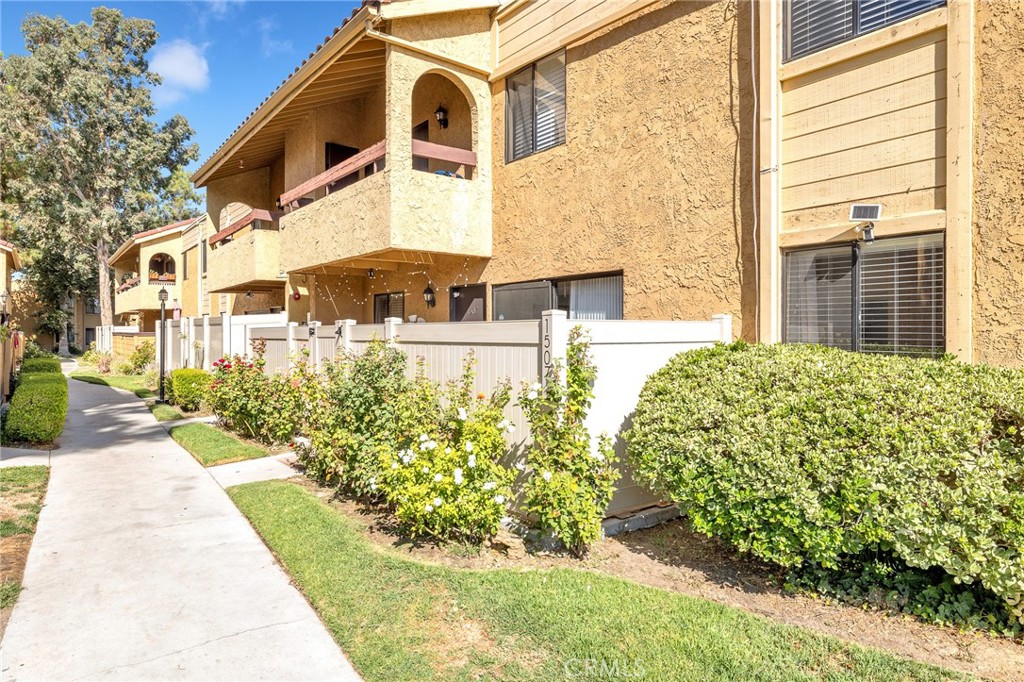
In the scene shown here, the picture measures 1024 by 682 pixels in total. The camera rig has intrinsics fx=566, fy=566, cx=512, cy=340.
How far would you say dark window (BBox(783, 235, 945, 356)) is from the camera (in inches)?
218

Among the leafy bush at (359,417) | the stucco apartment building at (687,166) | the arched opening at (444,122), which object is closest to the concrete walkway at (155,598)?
the leafy bush at (359,417)

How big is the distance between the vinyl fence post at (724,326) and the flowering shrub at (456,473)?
2.73 m

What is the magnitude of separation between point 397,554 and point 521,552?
111 centimetres

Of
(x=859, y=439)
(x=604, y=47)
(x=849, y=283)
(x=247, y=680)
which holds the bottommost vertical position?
(x=247, y=680)

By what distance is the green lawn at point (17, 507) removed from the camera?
452 cm

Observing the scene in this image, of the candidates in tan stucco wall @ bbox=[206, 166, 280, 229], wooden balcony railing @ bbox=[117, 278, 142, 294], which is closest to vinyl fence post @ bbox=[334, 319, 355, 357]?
tan stucco wall @ bbox=[206, 166, 280, 229]

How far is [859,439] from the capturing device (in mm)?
4070

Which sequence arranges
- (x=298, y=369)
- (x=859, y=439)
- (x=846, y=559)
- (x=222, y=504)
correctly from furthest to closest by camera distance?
(x=298, y=369) → (x=222, y=504) → (x=846, y=559) → (x=859, y=439)

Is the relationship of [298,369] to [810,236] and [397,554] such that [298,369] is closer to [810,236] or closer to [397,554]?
[397,554]

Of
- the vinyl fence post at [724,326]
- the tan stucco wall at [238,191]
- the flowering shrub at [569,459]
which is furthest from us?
the tan stucco wall at [238,191]

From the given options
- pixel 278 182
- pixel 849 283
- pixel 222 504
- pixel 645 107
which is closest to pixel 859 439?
pixel 849 283

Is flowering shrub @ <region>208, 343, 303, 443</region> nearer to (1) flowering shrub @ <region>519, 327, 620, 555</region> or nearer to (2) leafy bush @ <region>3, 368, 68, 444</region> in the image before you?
(2) leafy bush @ <region>3, 368, 68, 444</region>

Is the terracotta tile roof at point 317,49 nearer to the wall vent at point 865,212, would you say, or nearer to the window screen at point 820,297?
the window screen at point 820,297

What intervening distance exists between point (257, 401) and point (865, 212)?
922cm
